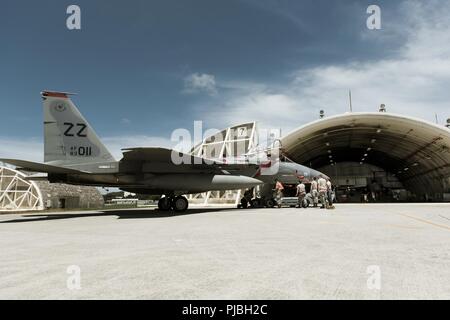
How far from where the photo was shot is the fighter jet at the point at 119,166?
50.0 feet

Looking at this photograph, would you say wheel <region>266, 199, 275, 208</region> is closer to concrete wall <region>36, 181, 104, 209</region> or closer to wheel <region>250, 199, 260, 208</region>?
wheel <region>250, 199, 260, 208</region>

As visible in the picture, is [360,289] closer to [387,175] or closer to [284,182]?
[284,182]

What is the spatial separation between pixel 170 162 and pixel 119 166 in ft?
8.54

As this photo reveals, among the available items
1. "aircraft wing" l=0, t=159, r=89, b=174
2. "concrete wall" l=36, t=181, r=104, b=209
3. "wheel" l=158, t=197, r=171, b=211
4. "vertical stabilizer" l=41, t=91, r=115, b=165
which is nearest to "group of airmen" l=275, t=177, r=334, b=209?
"wheel" l=158, t=197, r=171, b=211

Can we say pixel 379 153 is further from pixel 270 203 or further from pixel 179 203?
pixel 179 203

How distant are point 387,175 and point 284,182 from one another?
4349 cm

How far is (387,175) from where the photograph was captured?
183 ft

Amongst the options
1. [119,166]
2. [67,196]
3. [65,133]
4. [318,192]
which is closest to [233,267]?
[119,166]

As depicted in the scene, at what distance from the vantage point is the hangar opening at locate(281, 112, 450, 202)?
26672 mm

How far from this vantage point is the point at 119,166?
1616cm

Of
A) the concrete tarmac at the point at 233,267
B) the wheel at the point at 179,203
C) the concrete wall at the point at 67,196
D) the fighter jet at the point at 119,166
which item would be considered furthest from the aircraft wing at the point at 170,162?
the concrete wall at the point at 67,196

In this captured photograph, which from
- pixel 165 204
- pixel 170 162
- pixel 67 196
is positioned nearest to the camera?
pixel 170 162

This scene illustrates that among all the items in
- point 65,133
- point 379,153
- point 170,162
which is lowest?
point 170,162
